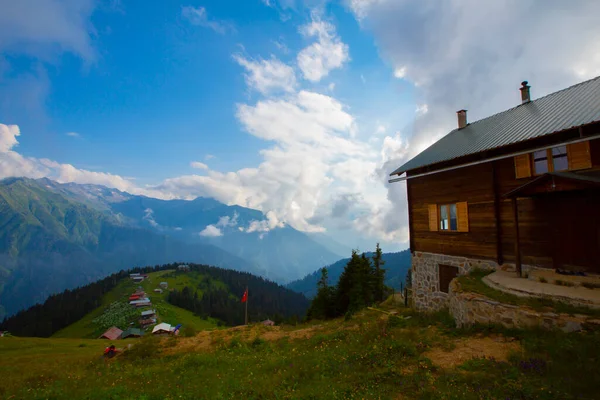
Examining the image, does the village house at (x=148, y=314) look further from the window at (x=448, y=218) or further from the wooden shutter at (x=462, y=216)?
the wooden shutter at (x=462, y=216)

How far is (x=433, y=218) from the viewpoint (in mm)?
19141

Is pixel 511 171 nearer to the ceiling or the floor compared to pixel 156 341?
nearer to the ceiling

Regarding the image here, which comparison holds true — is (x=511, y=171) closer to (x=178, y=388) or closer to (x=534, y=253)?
(x=534, y=253)

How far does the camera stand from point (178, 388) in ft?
31.8

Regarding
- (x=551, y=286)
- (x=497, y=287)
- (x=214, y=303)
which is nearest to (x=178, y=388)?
(x=497, y=287)

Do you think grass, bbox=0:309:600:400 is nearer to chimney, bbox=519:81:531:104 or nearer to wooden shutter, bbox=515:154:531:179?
wooden shutter, bbox=515:154:531:179

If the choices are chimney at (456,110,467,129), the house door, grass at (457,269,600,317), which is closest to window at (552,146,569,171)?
→ the house door

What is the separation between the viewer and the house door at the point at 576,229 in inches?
484

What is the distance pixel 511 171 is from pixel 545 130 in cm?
285

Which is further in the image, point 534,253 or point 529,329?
point 534,253

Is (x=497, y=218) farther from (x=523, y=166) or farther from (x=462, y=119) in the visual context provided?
(x=462, y=119)

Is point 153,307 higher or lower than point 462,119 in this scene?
lower

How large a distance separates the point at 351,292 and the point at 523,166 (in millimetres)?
39743

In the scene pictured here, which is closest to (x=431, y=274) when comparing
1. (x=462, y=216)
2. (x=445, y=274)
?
(x=445, y=274)
